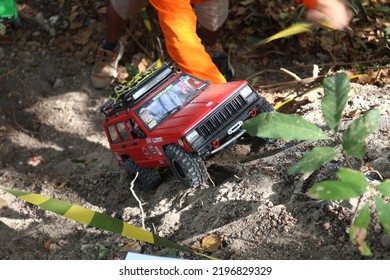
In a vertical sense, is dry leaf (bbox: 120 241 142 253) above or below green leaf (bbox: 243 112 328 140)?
below

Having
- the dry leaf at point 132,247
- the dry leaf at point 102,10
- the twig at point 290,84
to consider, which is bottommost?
the twig at point 290,84

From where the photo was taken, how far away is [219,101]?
3.42 metres

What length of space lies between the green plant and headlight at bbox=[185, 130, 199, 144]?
3.64 ft

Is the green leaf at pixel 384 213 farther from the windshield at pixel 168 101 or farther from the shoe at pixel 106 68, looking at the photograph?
the shoe at pixel 106 68

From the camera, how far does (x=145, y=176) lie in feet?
12.8

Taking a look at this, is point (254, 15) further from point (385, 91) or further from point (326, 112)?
point (326, 112)

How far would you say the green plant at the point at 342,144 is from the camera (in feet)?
6.56

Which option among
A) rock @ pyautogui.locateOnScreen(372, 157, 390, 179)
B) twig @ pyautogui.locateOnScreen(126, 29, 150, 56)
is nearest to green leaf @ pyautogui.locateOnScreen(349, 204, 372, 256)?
rock @ pyautogui.locateOnScreen(372, 157, 390, 179)

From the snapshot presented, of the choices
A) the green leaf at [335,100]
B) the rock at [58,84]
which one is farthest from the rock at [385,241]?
the rock at [58,84]

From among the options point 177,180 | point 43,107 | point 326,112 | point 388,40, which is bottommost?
point 388,40

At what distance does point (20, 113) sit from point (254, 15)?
2.52 m

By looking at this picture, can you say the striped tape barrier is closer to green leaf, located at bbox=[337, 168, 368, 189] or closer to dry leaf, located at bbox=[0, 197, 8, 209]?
green leaf, located at bbox=[337, 168, 368, 189]

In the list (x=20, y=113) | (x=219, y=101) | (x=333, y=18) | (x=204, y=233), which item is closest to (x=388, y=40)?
(x=333, y=18)

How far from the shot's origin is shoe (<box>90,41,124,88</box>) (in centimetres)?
543
